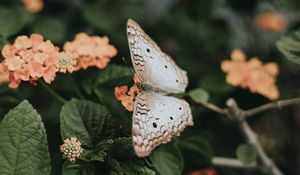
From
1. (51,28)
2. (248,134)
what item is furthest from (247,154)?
(51,28)

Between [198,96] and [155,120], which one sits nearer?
[155,120]

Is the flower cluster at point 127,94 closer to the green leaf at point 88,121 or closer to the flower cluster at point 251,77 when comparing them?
the green leaf at point 88,121

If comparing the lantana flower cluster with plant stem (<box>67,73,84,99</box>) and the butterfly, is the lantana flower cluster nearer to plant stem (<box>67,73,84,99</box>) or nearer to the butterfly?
plant stem (<box>67,73,84,99</box>)

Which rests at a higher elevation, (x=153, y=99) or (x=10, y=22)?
(x=10, y=22)

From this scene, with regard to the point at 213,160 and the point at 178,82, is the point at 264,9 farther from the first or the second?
the point at 178,82

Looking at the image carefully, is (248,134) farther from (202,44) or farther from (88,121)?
(202,44)

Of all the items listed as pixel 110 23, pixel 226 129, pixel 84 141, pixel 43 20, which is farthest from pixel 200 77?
pixel 84 141
